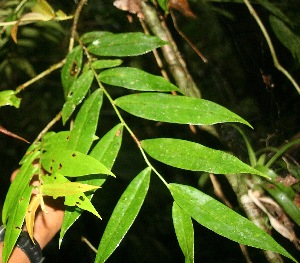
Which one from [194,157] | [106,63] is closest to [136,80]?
[106,63]

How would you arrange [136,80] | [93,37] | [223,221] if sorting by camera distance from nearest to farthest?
[223,221], [136,80], [93,37]

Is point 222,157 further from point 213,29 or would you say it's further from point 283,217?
point 213,29

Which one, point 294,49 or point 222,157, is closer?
point 222,157

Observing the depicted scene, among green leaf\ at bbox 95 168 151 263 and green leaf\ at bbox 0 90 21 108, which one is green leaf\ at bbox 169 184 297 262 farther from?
green leaf\ at bbox 0 90 21 108

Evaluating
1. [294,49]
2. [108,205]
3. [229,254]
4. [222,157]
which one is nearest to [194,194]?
[222,157]

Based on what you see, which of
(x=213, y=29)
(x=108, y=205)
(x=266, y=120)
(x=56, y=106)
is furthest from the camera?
(x=56, y=106)

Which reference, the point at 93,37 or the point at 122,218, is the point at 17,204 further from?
the point at 93,37

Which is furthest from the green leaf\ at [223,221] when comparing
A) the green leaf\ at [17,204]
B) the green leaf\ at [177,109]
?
the green leaf\ at [17,204]
